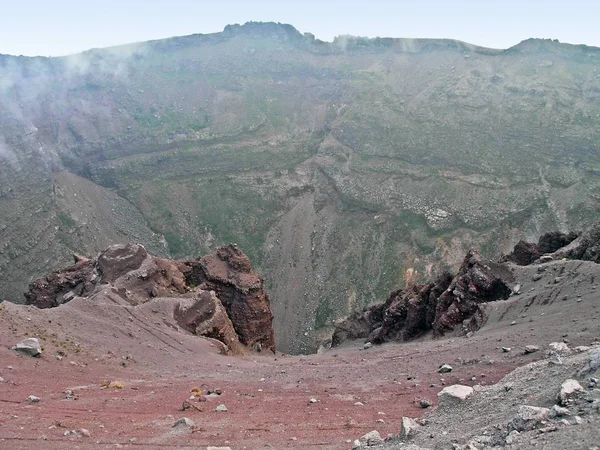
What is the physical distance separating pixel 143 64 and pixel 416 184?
7545cm

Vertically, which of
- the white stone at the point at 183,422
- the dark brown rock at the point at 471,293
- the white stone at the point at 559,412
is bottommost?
the dark brown rock at the point at 471,293

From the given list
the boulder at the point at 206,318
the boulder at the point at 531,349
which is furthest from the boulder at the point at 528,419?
the boulder at the point at 206,318

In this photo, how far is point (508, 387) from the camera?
15.7 metres

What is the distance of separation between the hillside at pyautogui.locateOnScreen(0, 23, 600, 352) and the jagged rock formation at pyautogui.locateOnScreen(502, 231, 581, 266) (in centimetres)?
2729

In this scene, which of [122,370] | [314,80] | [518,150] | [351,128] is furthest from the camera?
[314,80]

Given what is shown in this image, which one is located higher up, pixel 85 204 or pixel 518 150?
pixel 518 150

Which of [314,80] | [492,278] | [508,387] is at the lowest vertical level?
[492,278]

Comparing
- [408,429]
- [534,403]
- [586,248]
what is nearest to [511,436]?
[534,403]

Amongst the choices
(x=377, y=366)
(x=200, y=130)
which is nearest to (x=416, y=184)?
(x=200, y=130)

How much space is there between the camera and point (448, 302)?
4388 cm

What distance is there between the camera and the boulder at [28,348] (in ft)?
88.9

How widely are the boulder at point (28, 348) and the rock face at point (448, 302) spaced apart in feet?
85.9

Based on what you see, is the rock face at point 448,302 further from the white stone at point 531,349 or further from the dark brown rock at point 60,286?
the dark brown rock at point 60,286

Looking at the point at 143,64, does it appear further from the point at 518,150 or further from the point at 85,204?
the point at 518,150
